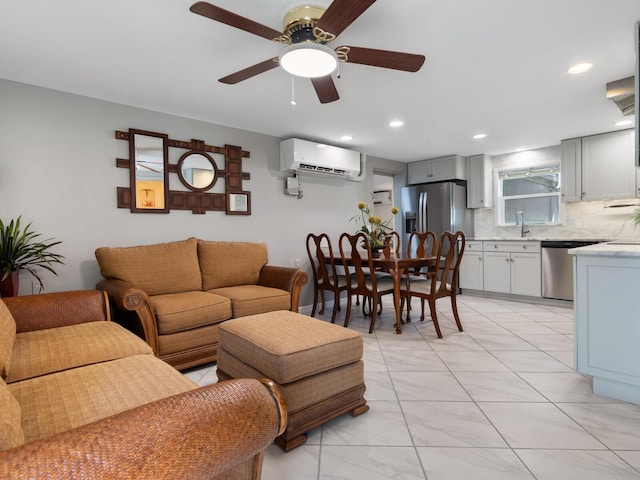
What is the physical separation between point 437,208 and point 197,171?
3.62 meters

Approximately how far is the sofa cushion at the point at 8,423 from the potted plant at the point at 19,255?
2021 millimetres

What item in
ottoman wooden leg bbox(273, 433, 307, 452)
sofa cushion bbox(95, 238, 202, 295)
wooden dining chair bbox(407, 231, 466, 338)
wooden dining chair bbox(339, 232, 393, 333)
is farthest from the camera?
wooden dining chair bbox(339, 232, 393, 333)

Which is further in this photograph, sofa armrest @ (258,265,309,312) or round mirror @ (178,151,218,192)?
round mirror @ (178,151,218,192)

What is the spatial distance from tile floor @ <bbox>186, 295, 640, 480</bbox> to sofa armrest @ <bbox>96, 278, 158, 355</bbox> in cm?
45

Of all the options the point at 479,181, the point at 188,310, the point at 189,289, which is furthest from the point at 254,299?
the point at 479,181

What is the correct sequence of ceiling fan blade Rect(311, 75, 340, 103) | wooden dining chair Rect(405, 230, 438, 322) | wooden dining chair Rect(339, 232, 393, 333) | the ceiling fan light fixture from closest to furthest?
1. the ceiling fan light fixture
2. ceiling fan blade Rect(311, 75, 340, 103)
3. wooden dining chair Rect(339, 232, 393, 333)
4. wooden dining chair Rect(405, 230, 438, 322)

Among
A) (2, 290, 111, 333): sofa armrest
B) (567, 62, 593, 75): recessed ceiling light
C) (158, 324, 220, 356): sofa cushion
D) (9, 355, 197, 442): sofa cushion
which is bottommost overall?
(158, 324, 220, 356): sofa cushion

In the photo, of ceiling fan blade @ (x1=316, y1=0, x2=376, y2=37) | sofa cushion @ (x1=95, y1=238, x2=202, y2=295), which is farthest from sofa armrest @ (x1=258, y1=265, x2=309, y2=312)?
ceiling fan blade @ (x1=316, y1=0, x2=376, y2=37)

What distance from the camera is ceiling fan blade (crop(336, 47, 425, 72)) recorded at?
1.78 meters

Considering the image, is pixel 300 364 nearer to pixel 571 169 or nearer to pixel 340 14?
pixel 340 14

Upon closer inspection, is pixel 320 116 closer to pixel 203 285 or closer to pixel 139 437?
pixel 203 285

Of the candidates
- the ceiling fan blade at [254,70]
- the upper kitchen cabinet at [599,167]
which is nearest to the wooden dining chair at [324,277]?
the ceiling fan blade at [254,70]

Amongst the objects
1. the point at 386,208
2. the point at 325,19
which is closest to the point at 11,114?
the point at 325,19

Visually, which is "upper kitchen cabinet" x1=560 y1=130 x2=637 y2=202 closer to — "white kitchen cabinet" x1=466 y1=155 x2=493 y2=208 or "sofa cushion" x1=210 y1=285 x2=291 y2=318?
"white kitchen cabinet" x1=466 y1=155 x2=493 y2=208
